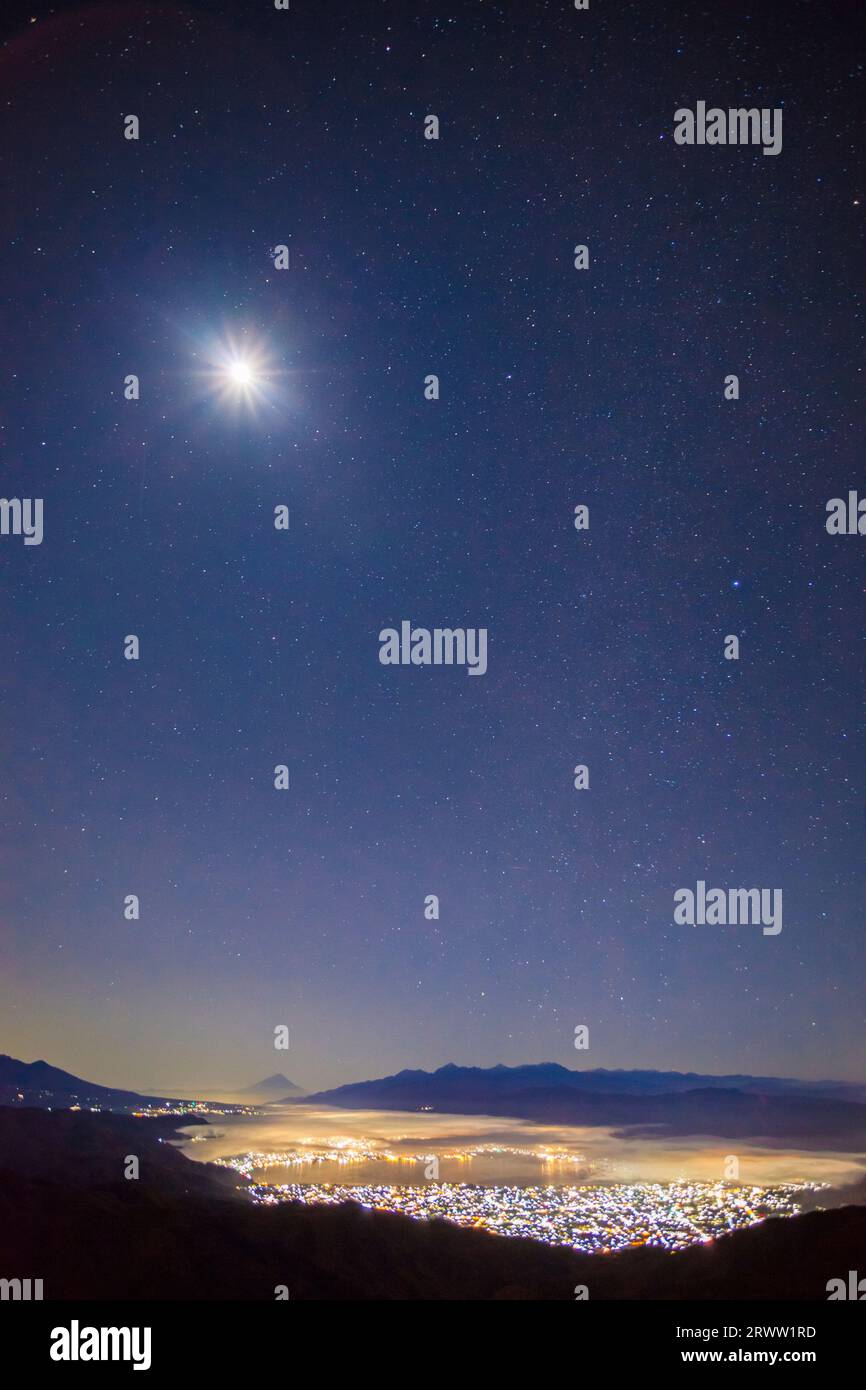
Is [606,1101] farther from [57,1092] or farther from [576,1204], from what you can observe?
[57,1092]

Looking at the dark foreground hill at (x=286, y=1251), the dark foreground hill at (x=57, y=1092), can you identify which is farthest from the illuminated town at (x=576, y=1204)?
the dark foreground hill at (x=57, y=1092)

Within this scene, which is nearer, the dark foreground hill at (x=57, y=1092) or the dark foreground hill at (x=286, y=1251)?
the dark foreground hill at (x=286, y=1251)

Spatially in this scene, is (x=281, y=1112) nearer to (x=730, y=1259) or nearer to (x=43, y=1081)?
(x=43, y=1081)

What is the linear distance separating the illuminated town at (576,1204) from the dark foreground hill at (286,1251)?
0.37ft

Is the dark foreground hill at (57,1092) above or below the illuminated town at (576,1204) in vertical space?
above

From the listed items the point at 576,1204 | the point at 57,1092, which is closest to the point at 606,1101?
the point at 576,1204

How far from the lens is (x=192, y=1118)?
28.0ft

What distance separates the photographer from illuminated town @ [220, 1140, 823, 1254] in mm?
8086

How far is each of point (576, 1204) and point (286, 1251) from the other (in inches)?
110

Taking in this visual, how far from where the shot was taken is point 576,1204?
323 inches

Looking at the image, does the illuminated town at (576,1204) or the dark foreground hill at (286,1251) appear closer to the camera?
the dark foreground hill at (286,1251)

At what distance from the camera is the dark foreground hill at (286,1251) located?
25.8 ft

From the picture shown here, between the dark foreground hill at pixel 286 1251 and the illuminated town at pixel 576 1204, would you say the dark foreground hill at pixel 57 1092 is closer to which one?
the dark foreground hill at pixel 286 1251
